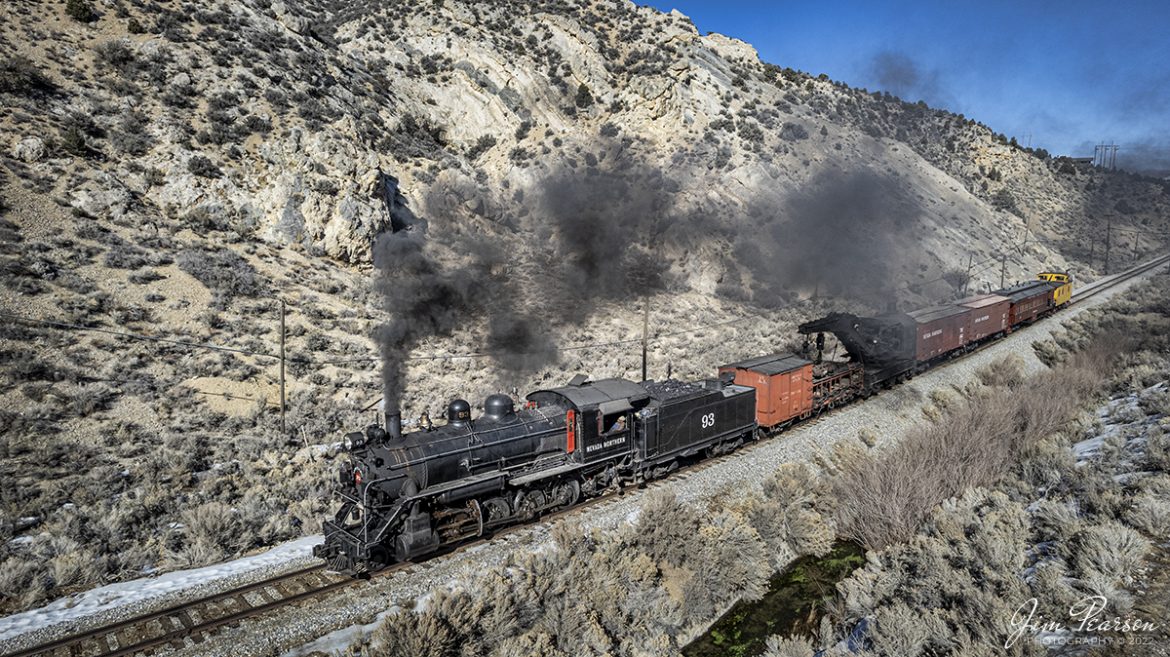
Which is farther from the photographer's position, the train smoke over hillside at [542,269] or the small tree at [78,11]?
the small tree at [78,11]

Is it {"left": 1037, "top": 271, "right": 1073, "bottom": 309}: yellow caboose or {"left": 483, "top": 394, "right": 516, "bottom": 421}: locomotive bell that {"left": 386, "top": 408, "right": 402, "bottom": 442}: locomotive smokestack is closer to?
{"left": 483, "top": 394, "right": 516, "bottom": 421}: locomotive bell

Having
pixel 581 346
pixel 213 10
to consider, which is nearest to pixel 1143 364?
pixel 581 346

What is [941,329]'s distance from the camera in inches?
1053

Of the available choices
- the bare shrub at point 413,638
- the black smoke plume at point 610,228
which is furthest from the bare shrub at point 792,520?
the black smoke plume at point 610,228

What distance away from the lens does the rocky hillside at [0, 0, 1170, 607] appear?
1730cm

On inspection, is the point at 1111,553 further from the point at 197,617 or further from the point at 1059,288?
the point at 1059,288

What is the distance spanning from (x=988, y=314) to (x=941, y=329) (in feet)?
22.3

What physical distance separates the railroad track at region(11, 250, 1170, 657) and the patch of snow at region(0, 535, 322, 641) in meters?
0.75

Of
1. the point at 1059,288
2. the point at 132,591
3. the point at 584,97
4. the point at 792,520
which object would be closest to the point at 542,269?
the point at 584,97

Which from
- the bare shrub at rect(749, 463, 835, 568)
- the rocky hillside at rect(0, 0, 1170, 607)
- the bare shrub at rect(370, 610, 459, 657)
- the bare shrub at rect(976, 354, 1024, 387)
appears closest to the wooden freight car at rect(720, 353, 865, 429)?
the bare shrub at rect(749, 463, 835, 568)

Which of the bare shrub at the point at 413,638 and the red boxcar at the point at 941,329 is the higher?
the red boxcar at the point at 941,329

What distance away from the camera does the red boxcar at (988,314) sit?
30.1 m
